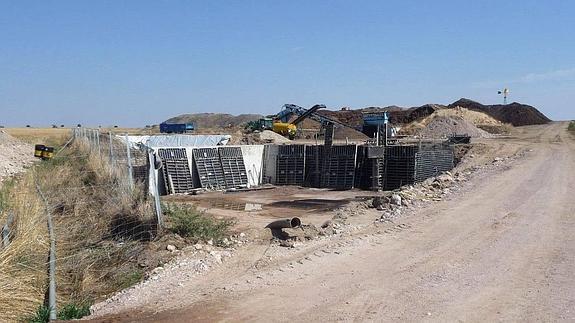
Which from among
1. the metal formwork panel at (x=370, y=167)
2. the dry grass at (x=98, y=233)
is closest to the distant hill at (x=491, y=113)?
the metal formwork panel at (x=370, y=167)

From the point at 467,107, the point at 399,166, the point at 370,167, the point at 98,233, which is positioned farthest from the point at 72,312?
the point at 467,107

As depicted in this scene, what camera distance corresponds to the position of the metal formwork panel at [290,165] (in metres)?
31.0

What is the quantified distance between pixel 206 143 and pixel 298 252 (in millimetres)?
31232

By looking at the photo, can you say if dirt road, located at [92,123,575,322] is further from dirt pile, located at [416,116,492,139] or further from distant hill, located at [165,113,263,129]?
distant hill, located at [165,113,263,129]

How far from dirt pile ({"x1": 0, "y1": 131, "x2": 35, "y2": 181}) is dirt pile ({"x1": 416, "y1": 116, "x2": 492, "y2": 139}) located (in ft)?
96.1

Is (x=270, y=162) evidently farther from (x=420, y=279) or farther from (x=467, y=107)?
(x=467, y=107)

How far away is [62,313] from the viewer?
24.8 feet

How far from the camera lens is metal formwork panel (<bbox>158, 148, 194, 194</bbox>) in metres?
27.9

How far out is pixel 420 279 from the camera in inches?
317

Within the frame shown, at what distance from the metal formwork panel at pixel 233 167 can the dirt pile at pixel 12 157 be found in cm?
951

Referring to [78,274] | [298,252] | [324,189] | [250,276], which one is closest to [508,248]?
[298,252]

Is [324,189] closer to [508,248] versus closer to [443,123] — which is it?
[508,248]

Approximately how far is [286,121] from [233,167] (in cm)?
2609

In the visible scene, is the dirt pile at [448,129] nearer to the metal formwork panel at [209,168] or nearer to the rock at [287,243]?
the metal formwork panel at [209,168]
